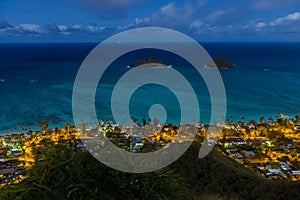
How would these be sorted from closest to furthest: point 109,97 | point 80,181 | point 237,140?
point 80,181 → point 237,140 → point 109,97

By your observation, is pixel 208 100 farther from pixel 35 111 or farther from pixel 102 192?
pixel 102 192

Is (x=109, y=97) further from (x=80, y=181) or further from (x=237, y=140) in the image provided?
(x=80, y=181)

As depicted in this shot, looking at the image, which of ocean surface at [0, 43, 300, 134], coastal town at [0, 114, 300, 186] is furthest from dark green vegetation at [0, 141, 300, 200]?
ocean surface at [0, 43, 300, 134]

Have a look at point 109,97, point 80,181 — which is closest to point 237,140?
point 109,97

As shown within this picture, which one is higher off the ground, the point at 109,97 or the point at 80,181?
the point at 80,181

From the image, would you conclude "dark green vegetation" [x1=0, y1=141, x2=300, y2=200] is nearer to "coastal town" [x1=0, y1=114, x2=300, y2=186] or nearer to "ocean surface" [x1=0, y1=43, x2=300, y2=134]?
"coastal town" [x1=0, y1=114, x2=300, y2=186]

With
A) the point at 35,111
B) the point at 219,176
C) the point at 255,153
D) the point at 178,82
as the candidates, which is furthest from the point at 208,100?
the point at 219,176

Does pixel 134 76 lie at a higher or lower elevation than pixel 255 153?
higher

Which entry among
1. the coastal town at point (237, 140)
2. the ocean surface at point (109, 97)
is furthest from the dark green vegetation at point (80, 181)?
the ocean surface at point (109, 97)
